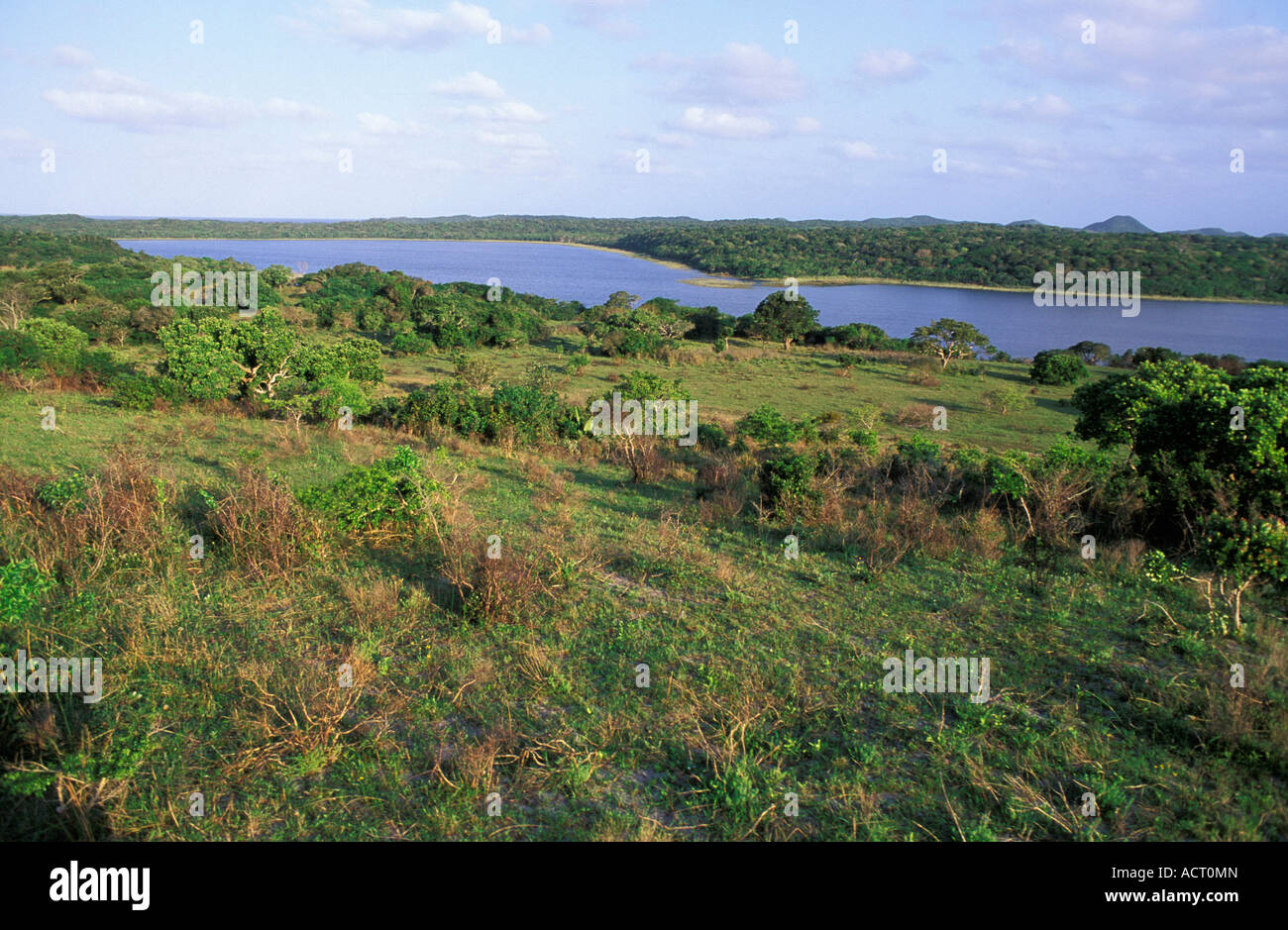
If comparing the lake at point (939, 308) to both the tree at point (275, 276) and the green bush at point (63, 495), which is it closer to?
the tree at point (275, 276)

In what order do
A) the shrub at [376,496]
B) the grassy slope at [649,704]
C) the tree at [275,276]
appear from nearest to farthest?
the grassy slope at [649,704], the shrub at [376,496], the tree at [275,276]

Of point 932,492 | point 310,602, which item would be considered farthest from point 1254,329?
point 310,602

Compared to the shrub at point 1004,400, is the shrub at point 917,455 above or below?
below

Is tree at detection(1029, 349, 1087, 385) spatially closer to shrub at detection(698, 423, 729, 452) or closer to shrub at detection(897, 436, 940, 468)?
shrub at detection(698, 423, 729, 452)

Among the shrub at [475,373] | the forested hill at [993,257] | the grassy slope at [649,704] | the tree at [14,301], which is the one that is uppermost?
the forested hill at [993,257]

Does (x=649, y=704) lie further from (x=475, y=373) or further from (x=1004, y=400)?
(x=1004, y=400)

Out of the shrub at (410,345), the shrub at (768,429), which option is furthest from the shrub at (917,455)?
the shrub at (410,345)

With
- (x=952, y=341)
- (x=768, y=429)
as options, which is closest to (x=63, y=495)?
(x=768, y=429)
